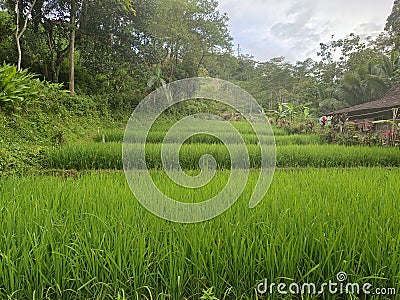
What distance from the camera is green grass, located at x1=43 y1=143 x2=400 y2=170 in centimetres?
452

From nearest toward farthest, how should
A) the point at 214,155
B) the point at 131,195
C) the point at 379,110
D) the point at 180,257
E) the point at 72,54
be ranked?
the point at 180,257, the point at 131,195, the point at 214,155, the point at 72,54, the point at 379,110

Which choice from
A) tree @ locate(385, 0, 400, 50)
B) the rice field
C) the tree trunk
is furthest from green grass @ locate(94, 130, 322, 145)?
tree @ locate(385, 0, 400, 50)

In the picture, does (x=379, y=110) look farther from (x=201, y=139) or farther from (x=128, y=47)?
(x=128, y=47)

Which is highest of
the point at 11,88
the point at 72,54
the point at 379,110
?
the point at 72,54

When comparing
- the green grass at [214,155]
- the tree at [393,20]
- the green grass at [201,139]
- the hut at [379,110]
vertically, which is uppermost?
the tree at [393,20]

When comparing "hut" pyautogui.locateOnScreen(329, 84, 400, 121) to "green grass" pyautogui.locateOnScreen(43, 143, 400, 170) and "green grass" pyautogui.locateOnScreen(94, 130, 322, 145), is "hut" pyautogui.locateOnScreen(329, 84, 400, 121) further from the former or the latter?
"green grass" pyautogui.locateOnScreen(43, 143, 400, 170)

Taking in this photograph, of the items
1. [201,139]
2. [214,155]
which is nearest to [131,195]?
[214,155]

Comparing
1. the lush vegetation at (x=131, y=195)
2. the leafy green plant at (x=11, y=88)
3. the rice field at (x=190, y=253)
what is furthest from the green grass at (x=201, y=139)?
the rice field at (x=190, y=253)

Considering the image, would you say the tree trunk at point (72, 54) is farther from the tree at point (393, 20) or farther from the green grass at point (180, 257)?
the tree at point (393, 20)

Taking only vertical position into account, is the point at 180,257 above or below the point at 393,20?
below

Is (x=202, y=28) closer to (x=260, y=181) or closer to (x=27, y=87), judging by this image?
(x=27, y=87)

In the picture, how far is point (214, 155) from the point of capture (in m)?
5.03

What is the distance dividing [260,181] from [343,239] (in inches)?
58.5

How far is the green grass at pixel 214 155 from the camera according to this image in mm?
4516
